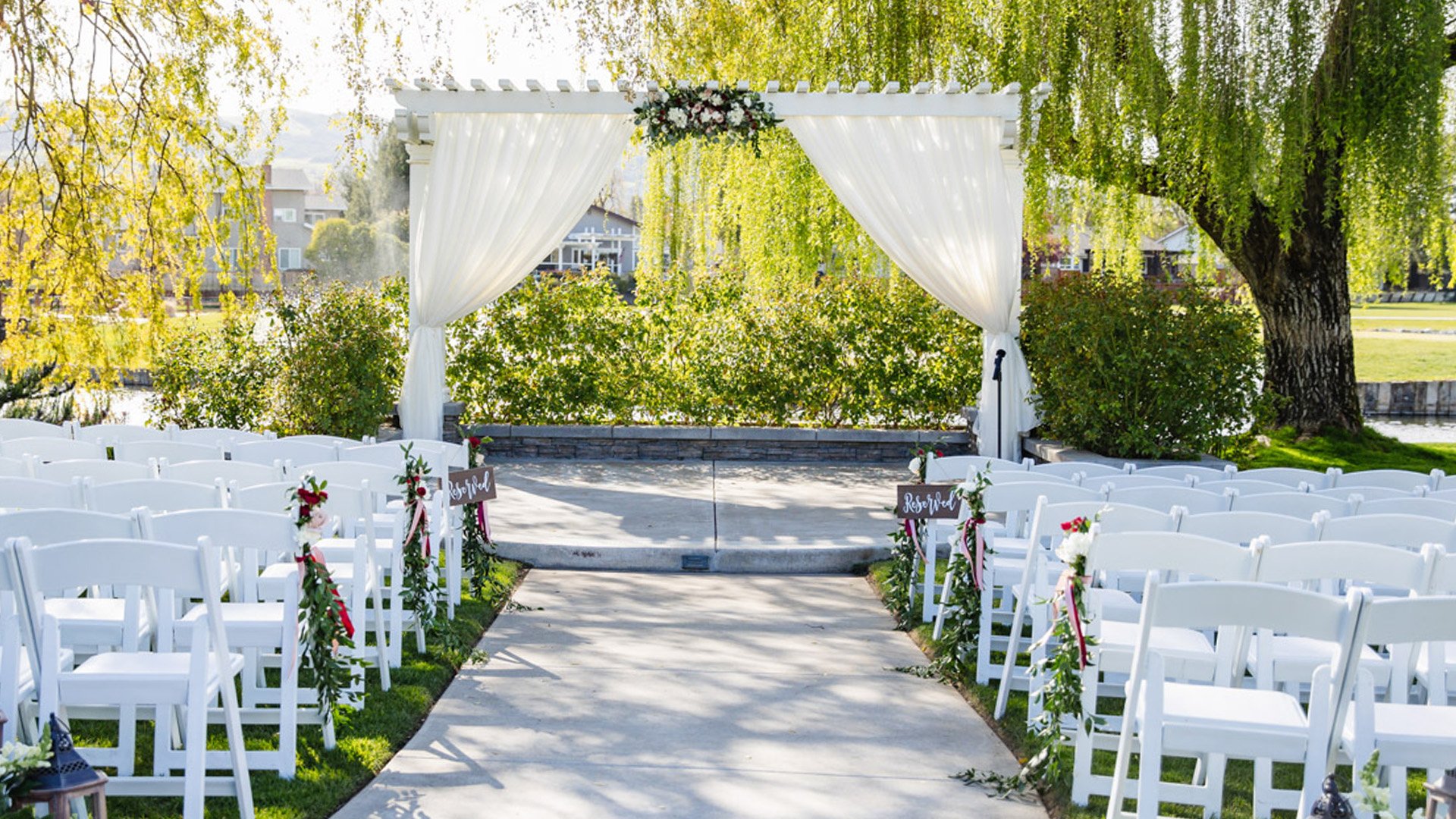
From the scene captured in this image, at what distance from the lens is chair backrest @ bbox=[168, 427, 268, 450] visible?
7617 mm

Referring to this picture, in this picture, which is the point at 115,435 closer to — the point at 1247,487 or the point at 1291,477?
the point at 1247,487

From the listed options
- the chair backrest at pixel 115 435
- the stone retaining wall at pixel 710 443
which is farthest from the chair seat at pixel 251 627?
the stone retaining wall at pixel 710 443

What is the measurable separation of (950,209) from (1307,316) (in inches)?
149

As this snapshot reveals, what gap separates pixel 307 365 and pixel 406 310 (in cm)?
165

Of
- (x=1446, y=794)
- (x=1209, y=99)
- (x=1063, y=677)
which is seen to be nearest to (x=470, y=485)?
(x=1063, y=677)

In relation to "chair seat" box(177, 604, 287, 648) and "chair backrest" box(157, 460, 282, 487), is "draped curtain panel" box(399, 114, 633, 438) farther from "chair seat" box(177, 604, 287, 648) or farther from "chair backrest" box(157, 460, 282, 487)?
"chair seat" box(177, 604, 287, 648)

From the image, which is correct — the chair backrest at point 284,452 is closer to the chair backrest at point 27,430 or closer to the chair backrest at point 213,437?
the chair backrest at point 213,437

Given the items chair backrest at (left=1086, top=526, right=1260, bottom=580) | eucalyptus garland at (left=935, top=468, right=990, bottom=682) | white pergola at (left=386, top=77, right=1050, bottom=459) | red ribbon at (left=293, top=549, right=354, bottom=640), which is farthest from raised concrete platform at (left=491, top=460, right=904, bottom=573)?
chair backrest at (left=1086, top=526, right=1260, bottom=580)

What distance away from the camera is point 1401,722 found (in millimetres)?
3811

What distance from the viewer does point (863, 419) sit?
490 inches

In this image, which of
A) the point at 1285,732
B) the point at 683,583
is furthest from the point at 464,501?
the point at 1285,732

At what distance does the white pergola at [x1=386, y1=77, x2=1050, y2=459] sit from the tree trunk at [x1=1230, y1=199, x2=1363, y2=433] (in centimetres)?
284

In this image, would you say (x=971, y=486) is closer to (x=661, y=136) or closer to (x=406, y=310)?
(x=661, y=136)

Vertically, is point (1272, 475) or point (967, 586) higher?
point (1272, 475)
